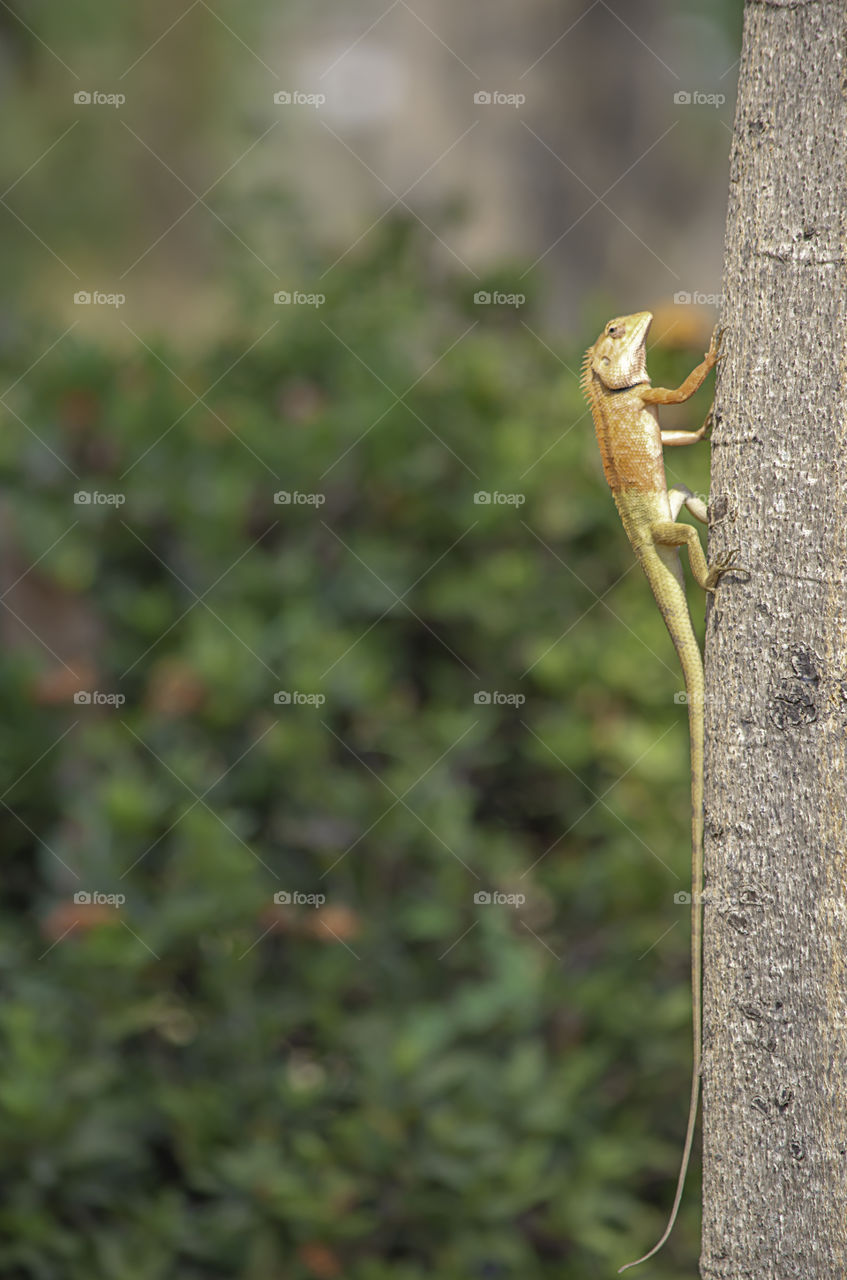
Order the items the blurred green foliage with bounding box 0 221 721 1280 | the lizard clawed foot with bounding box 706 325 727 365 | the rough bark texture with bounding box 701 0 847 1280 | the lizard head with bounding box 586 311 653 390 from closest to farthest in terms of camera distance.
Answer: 1. the rough bark texture with bounding box 701 0 847 1280
2. the lizard clawed foot with bounding box 706 325 727 365
3. the lizard head with bounding box 586 311 653 390
4. the blurred green foliage with bounding box 0 221 721 1280

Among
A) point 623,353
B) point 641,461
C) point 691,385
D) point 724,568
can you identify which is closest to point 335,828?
point 641,461

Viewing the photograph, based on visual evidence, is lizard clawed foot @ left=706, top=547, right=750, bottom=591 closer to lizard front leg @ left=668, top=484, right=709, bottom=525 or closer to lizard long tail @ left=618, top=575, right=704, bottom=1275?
lizard long tail @ left=618, top=575, right=704, bottom=1275

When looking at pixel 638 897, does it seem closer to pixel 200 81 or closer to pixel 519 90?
pixel 519 90

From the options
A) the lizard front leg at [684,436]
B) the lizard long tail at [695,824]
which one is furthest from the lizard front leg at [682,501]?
the lizard long tail at [695,824]

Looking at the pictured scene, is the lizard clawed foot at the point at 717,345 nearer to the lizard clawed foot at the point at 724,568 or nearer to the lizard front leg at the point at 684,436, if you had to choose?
the lizard front leg at the point at 684,436

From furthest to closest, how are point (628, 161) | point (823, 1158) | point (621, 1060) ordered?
point (628, 161) → point (621, 1060) → point (823, 1158)

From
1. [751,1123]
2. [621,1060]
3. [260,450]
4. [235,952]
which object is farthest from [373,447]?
[751,1123]

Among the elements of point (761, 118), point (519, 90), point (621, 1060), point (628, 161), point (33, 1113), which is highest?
point (761, 118)

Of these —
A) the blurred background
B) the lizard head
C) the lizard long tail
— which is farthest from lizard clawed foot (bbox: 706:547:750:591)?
the blurred background
